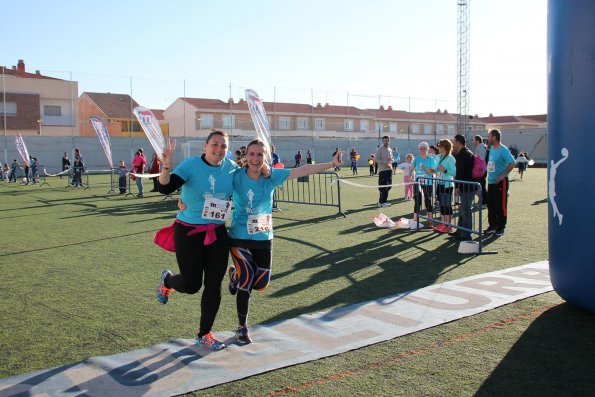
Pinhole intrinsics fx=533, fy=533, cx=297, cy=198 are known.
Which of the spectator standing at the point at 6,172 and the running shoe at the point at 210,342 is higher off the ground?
the spectator standing at the point at 6,172

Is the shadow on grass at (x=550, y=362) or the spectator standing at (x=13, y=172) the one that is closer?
the shadow on grass at (x=550, y=362)

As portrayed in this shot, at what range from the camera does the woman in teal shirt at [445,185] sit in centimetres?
1044

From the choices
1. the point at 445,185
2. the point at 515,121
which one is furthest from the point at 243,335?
the point at 515,121

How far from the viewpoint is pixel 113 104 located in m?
59.6

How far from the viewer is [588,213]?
4.80m

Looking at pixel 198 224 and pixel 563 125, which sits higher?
pixel 563 125

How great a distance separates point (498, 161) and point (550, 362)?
21.3 feet

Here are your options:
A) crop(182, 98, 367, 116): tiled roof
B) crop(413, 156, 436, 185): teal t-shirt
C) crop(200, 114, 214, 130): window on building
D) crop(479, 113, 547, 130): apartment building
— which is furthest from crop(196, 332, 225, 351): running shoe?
crop(479, 113, 547, 130): apartment building

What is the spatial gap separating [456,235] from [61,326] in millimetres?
7298

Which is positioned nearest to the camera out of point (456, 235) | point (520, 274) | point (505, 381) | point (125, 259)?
point (505, 381)

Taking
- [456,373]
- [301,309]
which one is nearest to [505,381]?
[456,373]

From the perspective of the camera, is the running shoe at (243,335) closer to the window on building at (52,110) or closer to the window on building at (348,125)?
the window on building at (52,110)

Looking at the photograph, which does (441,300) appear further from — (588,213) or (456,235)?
(456,235)

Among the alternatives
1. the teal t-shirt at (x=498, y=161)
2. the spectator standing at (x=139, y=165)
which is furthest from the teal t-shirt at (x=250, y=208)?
the spectator standing at (x=139, y=165)
